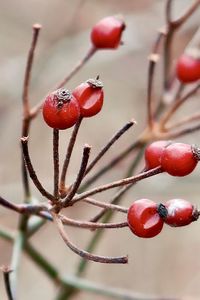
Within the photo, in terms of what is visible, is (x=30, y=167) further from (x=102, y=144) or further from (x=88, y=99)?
Answer: (x=102, y=144)

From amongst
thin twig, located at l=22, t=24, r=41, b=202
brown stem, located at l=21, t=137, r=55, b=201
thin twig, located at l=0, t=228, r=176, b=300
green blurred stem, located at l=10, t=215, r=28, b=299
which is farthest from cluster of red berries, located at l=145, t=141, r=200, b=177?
thin twig, located at l=0, t=228, r=176, b=300

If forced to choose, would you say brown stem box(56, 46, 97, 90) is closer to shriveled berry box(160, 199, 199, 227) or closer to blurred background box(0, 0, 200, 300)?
shriveled berry box(160, 199, 199, 227)

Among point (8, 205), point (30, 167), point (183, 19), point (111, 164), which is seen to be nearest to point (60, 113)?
point (30, 167)

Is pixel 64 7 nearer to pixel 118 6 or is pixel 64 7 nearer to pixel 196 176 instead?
pixel 118 6

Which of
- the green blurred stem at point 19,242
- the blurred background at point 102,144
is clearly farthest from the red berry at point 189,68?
the blurred background at point 102,144

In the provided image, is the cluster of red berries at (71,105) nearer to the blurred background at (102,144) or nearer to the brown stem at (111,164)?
the brown stem at (111,164)

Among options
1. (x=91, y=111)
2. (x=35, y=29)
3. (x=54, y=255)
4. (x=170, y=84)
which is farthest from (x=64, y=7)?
(x=91, y=111)

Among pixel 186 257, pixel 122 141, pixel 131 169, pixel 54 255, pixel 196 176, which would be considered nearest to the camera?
pixel 131 169
